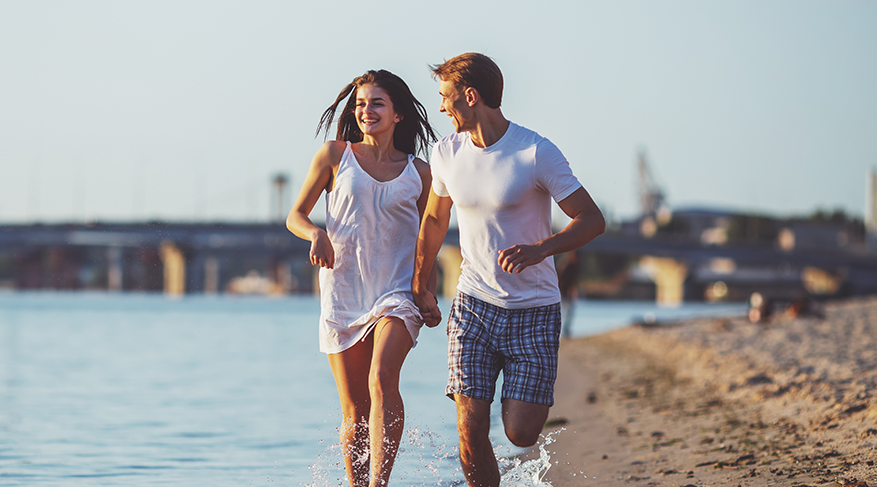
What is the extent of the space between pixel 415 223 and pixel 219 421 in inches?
241

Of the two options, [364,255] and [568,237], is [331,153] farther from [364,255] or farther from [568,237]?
[568,237]

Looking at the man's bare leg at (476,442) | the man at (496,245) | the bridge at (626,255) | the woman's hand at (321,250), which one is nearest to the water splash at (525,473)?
the man's bare leg at (476,442)

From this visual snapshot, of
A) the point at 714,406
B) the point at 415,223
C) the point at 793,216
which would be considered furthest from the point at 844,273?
the point at 415,223

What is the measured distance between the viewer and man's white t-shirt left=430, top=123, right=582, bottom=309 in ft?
13.5

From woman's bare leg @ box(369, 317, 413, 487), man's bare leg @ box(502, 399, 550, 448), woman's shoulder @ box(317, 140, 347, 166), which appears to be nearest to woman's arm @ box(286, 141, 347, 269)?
woman's shoulder @ box(317, 140, 347, 166)

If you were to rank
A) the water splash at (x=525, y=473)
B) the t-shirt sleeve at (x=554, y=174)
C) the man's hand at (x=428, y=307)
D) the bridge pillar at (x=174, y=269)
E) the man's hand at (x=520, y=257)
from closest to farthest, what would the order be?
1. the man's hand at (x=520, y=257)
2. the t-shirt sleeve at (x=554, y=174)
3. the man's hand at (x=428, y=307)
4. the water splash at (x=525, y=473)
5. the bridge pillar at (x=174, y=269)

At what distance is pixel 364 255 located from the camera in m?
4.50

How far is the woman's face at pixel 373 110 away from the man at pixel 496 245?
1.27 feet

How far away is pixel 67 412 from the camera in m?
10.9

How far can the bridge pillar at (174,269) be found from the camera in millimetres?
80312

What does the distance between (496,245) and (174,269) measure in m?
81.9

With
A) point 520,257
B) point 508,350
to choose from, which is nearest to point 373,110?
point 520,257

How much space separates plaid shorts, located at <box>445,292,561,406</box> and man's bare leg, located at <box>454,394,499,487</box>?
0.14 feet

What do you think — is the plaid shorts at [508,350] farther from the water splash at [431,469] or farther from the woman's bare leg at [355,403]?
the water splash at [431,469]
